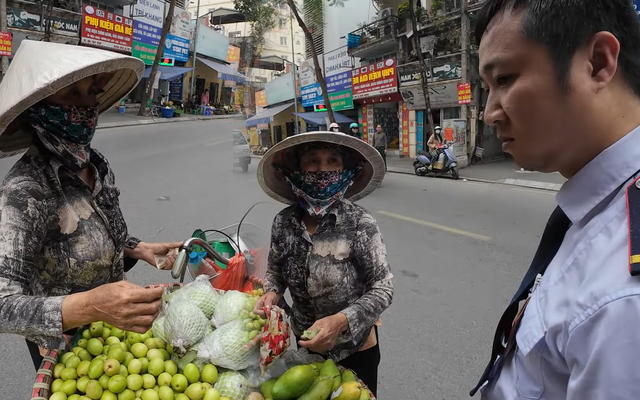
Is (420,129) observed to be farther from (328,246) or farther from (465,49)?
(328,246)

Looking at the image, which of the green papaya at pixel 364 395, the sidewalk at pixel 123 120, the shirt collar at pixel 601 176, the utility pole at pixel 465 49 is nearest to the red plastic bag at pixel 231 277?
the green papaya at pixel 364 395

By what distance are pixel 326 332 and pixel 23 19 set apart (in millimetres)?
19006

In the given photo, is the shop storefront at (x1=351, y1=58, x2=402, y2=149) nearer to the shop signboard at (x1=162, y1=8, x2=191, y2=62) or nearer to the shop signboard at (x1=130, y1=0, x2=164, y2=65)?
the shop signboard at (x1=130, y1=0, x2=164, y2=65)

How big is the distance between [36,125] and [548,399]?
1.68 metres

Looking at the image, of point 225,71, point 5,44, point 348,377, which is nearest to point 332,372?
point 348,377

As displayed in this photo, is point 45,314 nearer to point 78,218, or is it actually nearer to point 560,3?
point 78,218

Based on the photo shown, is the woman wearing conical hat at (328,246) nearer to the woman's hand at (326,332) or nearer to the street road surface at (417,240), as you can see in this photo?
the woman's hand at (326,332)

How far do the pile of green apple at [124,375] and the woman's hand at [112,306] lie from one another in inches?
7.8

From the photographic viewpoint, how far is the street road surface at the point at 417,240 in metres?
2.77

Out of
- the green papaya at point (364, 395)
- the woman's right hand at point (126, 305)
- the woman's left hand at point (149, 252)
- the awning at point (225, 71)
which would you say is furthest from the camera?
the awning at point (225, 71)

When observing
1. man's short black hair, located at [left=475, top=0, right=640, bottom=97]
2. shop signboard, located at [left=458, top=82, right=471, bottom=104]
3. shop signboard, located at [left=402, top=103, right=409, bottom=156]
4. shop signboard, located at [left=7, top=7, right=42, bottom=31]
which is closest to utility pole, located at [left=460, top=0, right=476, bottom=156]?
shop signboard, located at [left=458, top=82, right=471, bottom=104]

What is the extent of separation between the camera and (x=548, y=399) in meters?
0.73

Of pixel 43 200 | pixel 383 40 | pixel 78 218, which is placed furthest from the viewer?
pixel 383 40

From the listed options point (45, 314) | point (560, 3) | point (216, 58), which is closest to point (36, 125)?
point (45, 314)
